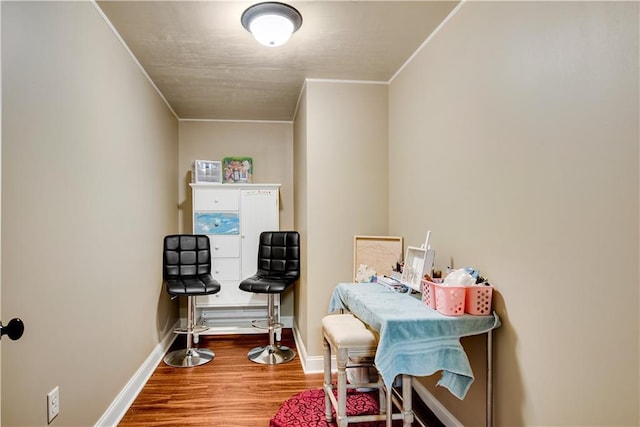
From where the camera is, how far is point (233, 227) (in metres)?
4.22

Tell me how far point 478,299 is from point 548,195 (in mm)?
593

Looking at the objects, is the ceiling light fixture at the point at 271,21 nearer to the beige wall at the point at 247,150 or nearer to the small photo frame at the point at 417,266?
the small photo frame at the point at 417,266

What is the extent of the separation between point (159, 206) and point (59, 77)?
1.97 m

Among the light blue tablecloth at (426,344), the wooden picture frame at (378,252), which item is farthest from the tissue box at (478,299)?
the wooden picture frame at (378,252)

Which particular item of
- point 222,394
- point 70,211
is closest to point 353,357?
point 222,394

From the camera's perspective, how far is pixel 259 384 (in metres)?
2.99

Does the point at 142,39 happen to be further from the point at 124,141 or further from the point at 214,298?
the point at 214,298

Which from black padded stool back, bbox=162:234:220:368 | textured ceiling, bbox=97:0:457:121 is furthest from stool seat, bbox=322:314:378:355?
textured ceiling, bbox=97:0:457:121

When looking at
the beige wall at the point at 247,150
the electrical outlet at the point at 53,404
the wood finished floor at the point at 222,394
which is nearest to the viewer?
the electrical outlet at the point at 53,404

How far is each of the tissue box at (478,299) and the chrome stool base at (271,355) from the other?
6.97 ft

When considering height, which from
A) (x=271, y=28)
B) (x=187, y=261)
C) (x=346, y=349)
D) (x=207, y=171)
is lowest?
(x=346, y=349)

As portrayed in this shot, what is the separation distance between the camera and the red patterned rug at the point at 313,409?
2363mm

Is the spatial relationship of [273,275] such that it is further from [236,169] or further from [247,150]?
[247,150]

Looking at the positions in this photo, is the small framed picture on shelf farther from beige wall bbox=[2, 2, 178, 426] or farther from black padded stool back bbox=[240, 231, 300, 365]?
beige wall bbox=[2, 2, 178, 426]
